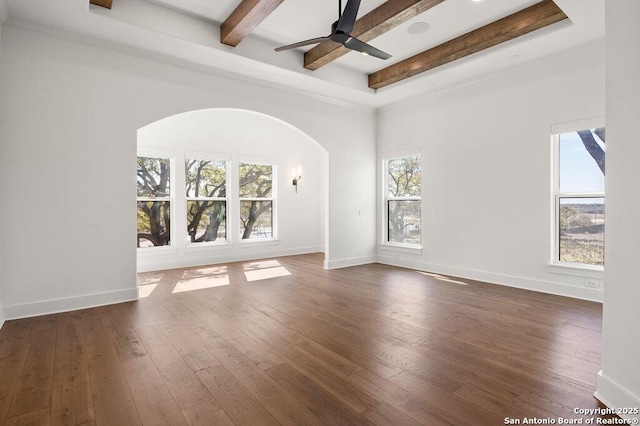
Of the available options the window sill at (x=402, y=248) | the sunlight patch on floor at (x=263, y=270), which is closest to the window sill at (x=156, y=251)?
the sunlight patch on floor at (x=263, y=270)

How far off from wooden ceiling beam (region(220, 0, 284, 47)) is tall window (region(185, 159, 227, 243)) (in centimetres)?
318

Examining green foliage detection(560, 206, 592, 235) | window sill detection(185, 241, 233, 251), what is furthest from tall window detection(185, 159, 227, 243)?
green foliage detection(560, 206, 592, 235)

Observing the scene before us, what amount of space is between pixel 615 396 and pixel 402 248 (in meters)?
4.46

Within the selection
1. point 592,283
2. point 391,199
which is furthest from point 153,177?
point 592,283

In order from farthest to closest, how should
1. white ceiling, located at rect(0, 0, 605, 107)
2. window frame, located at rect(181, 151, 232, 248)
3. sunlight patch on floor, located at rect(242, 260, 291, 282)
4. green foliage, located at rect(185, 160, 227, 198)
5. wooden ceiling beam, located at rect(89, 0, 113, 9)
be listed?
1. green foliage, located at rect(185, 160, 227, 198)
2. window frame, located at rect(181, 151, 232, 248)
3. sunlight patch on floor, located at rect(242, 260, 291, 282)
4. white ceiling, located at rect(0, 0, 605, 107)
5. wooden ceiling beam, located at rect(89, 0, 113, 9)

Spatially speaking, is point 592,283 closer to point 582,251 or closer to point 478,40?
point 582,251

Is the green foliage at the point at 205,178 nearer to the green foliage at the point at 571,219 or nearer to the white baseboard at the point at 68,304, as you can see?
the white baseboard at the point at 68,304

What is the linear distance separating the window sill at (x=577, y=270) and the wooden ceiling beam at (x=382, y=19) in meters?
3.55

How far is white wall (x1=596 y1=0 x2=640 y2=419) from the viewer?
183cm

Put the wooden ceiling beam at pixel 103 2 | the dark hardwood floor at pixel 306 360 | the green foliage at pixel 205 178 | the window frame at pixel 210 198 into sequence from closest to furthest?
the dark hardwood floor at pixel 306 360 < the wooden ceiling beam at pixel 103 2 < the window frame at pixel 210 198 < the green foliage at pixel 205 178

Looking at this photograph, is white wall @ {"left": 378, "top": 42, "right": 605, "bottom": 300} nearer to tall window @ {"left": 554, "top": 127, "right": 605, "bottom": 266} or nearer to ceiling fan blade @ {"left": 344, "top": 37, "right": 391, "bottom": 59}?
tall window @ {"left": 554, "top": 127, "right": 605, "bottom": 266}

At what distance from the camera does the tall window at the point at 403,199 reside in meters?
6.25

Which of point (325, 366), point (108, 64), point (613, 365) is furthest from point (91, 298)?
point (613, 365)

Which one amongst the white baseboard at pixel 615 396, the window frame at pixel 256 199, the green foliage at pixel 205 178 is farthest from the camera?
the window frame at pixel 256 199
